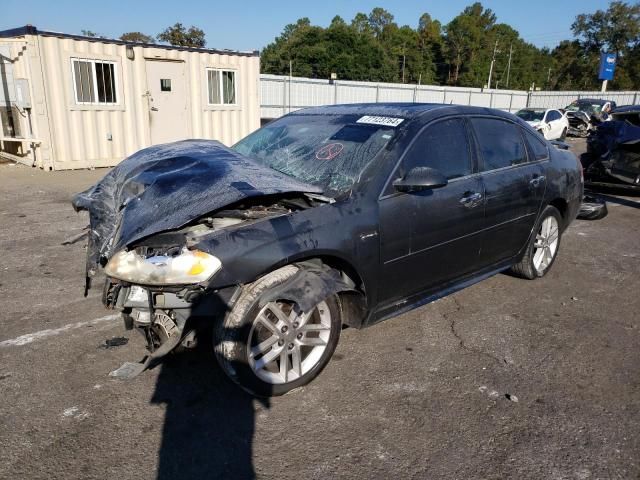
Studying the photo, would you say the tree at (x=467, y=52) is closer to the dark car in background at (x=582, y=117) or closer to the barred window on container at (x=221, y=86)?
the dark car in background at (x=582, y=117)

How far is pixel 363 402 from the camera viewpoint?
2939mm

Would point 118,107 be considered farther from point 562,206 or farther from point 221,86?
point 562,206

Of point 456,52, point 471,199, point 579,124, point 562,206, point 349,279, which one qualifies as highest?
point 456,52

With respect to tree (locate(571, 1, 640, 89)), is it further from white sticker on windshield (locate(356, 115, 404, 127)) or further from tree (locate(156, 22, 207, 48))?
white sticker on windshield (locate(356, 115, 404, 127))

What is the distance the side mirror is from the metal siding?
9.83m

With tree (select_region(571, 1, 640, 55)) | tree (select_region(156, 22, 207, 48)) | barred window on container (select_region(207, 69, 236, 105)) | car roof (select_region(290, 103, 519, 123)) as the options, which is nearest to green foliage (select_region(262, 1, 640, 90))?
tree (select_region(571, 1, 640, 55))

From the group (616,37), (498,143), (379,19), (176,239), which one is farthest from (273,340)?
(379,19)

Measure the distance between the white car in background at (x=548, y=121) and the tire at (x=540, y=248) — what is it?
51.8 ft

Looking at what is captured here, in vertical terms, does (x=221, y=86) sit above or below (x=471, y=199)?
above

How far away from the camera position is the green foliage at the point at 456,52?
71.2 metres

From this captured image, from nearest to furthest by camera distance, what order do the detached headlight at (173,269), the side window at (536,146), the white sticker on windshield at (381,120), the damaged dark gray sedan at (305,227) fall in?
the detached headlight at (173,269), the damaged dark gray sedan at (305,227), the white sticker on windshield at (381,120), the side window at (536,146)

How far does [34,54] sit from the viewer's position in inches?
400

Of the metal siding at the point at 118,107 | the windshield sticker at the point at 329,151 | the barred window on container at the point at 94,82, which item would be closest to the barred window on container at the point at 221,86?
the metal siding at the point at 118,107

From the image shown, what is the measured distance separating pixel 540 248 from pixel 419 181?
234 centimetres
